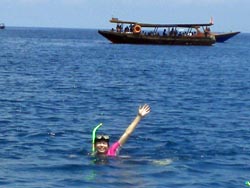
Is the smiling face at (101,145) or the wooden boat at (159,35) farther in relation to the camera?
the wooden boat at (159,35)

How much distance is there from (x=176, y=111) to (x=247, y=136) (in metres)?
6.97

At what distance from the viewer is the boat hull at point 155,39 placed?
105m

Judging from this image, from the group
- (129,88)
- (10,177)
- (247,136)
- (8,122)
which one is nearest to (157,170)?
(10,177)

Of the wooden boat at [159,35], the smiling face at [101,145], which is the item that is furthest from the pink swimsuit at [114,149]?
the wooden boat at [159,35]

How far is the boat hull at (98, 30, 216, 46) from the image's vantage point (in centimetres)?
10494

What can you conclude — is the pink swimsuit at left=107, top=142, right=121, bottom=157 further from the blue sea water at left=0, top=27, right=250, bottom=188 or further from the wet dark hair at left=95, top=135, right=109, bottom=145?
the wet dark hair at left=95, top=135, right=109, bottom=145

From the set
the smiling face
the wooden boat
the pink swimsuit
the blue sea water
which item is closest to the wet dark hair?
the smiling face

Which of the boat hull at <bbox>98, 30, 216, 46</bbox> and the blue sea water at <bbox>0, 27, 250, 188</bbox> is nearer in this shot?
the blue sea water at <bbox>0, 27, 250, 188</bbox>

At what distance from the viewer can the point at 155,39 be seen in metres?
106

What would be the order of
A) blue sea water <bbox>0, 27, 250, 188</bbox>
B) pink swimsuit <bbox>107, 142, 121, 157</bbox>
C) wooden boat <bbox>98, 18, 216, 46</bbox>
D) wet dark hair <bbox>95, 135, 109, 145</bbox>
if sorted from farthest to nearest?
wooden boat <bbox>98, 18, 216, 46</bbox>, pink swimsuit <bbox>107, 142, 121, 157</bbox>, blue sea water <bbox>0, 27, 250, 188</bbox>, wet dark hair <bbox>95, 135, 109, 145</bbox>

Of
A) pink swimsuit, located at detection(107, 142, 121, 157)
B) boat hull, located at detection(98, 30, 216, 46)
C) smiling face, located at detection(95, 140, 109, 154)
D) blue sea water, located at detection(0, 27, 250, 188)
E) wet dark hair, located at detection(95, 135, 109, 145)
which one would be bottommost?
blue sea water, located at detection(0, 27, 250, 188)

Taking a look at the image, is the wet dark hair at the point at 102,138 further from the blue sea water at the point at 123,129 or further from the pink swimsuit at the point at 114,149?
the blue sea water at the point at 123,129

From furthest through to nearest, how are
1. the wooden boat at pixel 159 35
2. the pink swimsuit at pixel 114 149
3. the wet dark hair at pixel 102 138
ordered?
the wooden boat at pixel 159 35, the pink swimsuit at pixel 114 149, the wet dark hair at pixel 102 138

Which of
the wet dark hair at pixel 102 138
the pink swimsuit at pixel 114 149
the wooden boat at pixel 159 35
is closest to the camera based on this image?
the wet dark hair at pixel 102 138
